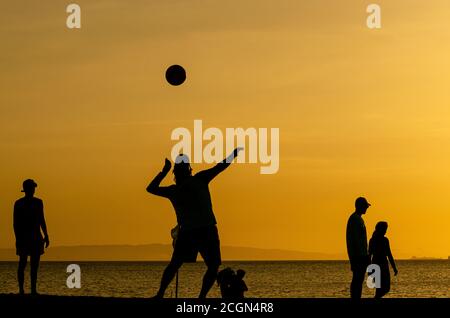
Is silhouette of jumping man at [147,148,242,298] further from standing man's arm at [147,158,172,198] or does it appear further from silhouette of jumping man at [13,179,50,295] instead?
silhouette of jumping man at [13,179,50,295]

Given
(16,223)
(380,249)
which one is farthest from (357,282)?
(16,223)

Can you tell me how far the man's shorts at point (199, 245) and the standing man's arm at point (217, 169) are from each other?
0.77m

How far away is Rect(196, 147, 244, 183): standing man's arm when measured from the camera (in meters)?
16.5

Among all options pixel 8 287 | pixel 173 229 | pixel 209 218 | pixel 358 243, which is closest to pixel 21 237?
pixel 173 229

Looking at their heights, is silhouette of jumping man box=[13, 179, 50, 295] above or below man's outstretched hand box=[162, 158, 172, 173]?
below

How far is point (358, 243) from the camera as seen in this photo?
68.1 ft

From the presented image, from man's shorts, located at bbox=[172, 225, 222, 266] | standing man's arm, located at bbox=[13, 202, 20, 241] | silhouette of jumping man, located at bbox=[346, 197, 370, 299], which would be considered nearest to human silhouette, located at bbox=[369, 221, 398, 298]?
silhouette of jumping man, located at bbox=[346, 197, 370, 299]

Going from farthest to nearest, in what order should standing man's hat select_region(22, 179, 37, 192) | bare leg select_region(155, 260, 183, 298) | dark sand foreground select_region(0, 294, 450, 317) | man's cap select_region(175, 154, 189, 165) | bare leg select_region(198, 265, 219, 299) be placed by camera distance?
1. standing man's hat select_region(22, 179, 37, 192)
2. man's cap select_region(175, 154, 189, 165)
3. bare leg select_region(155, 260, 183, 298)
4. bare leg select_region(198, 265, 219, 299)
5. dark sand foreground select_region(0, 294, 450, 317)

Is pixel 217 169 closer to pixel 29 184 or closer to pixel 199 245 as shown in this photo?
pixel 199 245

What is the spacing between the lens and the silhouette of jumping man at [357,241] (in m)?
20.8
